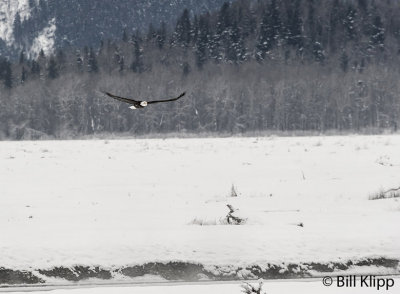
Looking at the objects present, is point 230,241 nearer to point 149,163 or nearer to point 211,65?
point 149,163

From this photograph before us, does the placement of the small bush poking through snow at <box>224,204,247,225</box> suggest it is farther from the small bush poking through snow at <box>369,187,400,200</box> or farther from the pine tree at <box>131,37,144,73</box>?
the pine tree at <box>131,37,144,73</box>

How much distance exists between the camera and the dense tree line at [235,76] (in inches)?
4097

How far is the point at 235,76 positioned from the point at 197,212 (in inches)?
4239

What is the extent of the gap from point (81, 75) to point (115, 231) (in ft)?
388

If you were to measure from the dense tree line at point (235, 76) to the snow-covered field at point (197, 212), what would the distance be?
260 ft

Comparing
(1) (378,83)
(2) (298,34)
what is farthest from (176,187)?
(2) (298,34)

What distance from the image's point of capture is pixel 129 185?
18.7 meters

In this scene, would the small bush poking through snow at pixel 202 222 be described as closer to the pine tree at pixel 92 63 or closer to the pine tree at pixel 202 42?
the pine tree at pixel 202 42

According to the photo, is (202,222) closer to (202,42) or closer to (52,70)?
(52,70)

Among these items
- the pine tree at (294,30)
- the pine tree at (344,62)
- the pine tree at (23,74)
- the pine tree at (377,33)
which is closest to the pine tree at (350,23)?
the pine tree at (377,33)

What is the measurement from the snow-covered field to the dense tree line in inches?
3115

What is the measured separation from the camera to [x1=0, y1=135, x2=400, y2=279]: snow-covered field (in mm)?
9719

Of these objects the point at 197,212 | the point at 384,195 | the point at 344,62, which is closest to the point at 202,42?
the point at 344,62

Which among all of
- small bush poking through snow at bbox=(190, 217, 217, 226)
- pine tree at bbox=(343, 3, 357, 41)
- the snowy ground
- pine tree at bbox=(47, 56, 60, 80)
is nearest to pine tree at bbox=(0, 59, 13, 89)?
pine tree at bbox=(47, 56, 60, 80)
